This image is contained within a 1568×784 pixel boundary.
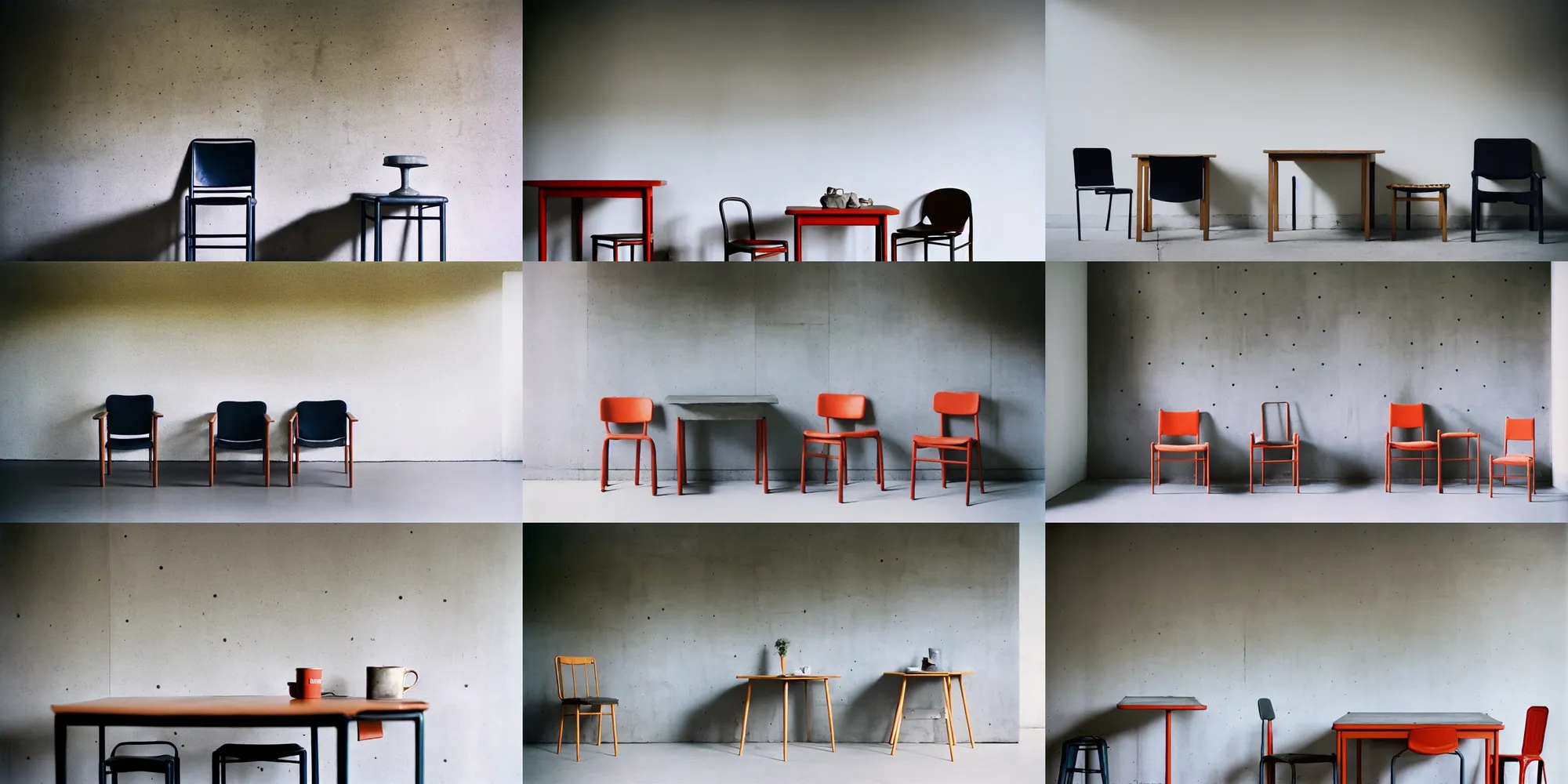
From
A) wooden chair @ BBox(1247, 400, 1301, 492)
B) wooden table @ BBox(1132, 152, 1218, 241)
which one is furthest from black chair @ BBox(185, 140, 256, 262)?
wooden chair @ BBox(1247, 400, 1301, 492)

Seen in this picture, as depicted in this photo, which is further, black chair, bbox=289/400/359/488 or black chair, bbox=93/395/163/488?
black chair, bbox=289/400/359/488

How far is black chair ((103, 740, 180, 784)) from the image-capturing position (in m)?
5.95

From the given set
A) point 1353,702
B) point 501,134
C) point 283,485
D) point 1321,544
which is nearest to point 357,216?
point 501,134

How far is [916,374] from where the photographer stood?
804cm

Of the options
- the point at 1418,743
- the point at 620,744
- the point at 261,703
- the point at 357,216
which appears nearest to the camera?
the point at 261,703

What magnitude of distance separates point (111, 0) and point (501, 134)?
2.28m

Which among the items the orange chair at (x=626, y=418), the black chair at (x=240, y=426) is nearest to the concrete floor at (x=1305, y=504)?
the orange chair at (x=626, y=418)

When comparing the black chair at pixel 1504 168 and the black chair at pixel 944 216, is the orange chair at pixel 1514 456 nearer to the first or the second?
the black chair at pixel 1504 168

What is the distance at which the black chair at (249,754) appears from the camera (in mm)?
6117

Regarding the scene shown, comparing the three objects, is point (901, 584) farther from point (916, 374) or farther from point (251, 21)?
point (251, 21)

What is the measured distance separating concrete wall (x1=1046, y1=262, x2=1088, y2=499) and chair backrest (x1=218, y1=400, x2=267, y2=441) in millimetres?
4390

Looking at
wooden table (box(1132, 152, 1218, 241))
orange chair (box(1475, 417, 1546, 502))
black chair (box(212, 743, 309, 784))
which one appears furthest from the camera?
wooden table (box(1132, 152, 1218, 241))

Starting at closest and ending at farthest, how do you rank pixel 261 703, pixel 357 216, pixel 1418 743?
1. pixel 261 703
2. pixel 1418 743
3. pixel 357 216

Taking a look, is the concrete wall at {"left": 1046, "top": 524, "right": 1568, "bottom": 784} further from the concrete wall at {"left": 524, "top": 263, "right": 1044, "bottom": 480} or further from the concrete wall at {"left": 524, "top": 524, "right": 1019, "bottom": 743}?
the concrete wall at {"left": 524, "top": 263, "right": 1044, "bottom": 480}
